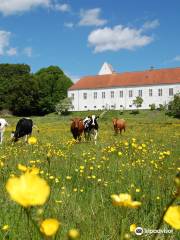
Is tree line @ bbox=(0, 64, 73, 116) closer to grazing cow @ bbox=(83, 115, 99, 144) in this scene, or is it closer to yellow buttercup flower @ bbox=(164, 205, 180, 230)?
grazing cow @ bbox=(83, 115, 99, 144)

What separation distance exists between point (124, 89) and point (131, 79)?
10.2 feet

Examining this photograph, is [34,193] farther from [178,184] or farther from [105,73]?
[105,73]

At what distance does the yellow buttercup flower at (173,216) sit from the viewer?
85 centimetres

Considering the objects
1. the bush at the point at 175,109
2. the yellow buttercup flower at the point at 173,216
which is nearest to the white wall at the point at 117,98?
the bush at the point at 175,109

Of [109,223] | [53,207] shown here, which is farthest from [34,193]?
[53,207]

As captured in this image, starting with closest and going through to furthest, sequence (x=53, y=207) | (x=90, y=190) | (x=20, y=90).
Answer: (x=53, y=207) → (x=90, y=190) → (x=20, y=90)

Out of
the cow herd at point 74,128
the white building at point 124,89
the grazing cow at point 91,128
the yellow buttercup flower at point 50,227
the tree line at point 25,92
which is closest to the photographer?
the yellow buttercup flower at point 50,227

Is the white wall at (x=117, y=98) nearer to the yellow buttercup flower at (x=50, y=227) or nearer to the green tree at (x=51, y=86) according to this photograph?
the green tree at (x=51, y=86)

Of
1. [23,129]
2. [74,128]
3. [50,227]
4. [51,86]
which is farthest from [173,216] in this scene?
[51,86]

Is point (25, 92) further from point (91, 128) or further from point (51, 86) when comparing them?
point (91, 128)

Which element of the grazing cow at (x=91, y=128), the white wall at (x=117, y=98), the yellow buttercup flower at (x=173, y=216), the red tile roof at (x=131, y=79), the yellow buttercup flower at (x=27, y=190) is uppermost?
the red tile roof at (x=131, y=79)

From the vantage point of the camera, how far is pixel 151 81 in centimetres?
9325

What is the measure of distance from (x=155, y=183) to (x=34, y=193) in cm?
473

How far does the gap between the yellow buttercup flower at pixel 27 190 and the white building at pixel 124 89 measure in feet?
302
